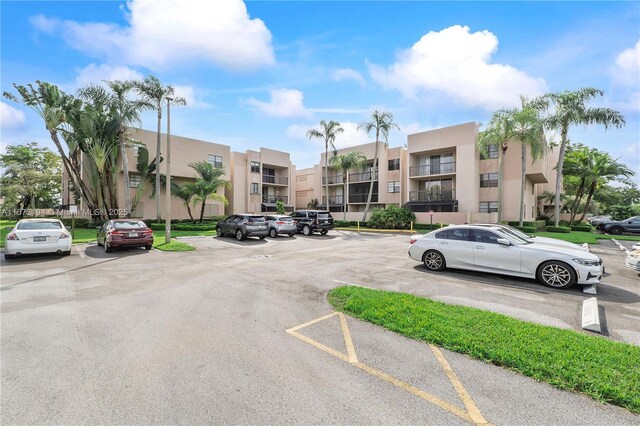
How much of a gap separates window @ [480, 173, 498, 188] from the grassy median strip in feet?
85.4

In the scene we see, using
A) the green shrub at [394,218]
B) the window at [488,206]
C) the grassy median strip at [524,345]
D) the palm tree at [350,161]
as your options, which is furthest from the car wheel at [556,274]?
the palm tree at [350,161]

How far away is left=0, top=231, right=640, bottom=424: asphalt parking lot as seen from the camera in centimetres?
280

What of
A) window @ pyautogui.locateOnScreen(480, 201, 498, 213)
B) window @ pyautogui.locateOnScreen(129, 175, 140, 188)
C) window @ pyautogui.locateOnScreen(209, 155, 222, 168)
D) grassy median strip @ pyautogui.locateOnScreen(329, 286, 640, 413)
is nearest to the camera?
grassy median strip @ pyautogui.locateOnScreen(329, 286, 640, 413)

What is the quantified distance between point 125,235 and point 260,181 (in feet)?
76.9

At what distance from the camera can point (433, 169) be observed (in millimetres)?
30547

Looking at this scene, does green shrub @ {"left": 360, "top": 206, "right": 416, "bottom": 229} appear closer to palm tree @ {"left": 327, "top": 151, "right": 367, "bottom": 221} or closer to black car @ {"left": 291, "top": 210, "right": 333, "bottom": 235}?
palm tree @ {"left": 327, "top": 151, "right": 367, "bottom": 221}

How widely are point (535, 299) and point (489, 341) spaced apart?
134 inches

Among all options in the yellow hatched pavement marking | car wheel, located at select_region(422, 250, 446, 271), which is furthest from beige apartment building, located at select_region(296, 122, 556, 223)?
the yellow hatched pavement marking

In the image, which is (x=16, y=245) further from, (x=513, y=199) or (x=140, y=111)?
(x=513, y=199)

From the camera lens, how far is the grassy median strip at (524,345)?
3.17 m

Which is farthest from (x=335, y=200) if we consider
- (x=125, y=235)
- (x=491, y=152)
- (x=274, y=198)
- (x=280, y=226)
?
(x=125, y=235)

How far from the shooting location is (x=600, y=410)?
2.83 m

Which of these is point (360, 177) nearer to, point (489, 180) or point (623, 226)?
point (489, 180)

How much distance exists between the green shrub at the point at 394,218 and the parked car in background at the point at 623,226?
16163 mm
